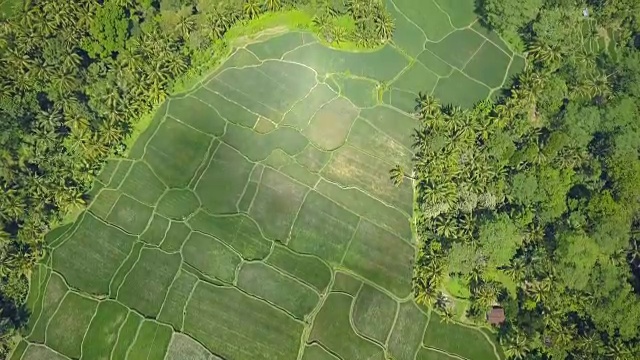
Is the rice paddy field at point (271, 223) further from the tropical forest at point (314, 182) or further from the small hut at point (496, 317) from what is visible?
the small hut at point (496, 317)

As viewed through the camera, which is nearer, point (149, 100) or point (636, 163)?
point (636, 163)

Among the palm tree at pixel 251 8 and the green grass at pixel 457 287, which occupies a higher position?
the palm tree at pixel 251 8

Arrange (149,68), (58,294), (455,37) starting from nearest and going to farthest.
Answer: (58,294), (149,68), (455,37)

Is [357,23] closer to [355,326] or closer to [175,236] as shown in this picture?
[175,236]

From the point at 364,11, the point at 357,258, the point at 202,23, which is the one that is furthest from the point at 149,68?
the point at 357,258

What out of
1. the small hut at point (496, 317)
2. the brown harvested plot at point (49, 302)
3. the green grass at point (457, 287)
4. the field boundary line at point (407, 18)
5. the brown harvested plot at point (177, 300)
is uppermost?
the field boundary line at point (407, 18)

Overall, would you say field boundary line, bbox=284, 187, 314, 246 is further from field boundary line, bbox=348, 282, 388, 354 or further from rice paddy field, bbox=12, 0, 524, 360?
field boundary line, bbox=348, 282, 388, 354

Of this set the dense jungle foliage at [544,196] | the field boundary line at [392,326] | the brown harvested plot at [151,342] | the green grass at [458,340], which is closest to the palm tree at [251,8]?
the dense jungle foliage at [544,196]

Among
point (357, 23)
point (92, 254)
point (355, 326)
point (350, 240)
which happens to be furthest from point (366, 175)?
point (92, 254)

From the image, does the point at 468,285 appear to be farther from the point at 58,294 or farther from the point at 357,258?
the point at 58,294
